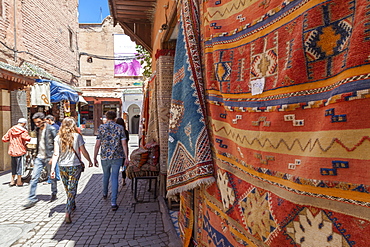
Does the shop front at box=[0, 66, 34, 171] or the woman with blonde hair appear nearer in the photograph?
the woman with blonde hair

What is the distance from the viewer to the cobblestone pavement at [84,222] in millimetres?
3375

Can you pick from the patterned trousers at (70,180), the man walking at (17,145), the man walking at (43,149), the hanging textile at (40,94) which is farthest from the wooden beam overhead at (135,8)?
the hanging textile at (40,94)

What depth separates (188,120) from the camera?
1683mm

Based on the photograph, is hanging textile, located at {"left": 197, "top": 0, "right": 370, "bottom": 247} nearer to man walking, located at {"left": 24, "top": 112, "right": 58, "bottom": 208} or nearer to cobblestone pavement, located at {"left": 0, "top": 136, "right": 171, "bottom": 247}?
cobblestone pavement, located at {"left": 0, "top": 136, "right": 171, "bottom": 247}

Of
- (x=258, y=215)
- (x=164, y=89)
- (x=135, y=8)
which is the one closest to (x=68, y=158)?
(x=164, y=89)

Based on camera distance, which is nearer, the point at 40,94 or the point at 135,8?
the point at 135,8

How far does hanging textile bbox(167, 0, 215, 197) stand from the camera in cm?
159

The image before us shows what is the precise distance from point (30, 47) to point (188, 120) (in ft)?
36.1

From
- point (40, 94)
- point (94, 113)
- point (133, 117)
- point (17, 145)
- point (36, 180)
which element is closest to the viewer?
point (36, 180)

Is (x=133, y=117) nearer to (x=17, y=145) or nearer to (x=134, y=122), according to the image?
(x=134, y=122)

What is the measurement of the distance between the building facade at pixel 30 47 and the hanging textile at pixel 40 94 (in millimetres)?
291

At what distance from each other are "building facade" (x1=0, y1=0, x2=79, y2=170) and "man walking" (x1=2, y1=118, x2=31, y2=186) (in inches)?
58.9

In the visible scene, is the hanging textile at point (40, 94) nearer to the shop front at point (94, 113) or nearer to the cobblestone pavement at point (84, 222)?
the cobblestone pavement at point (84, 222)

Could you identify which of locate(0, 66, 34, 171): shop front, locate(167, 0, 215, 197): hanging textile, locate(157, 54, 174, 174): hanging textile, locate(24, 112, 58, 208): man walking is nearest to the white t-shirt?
locate(24, 112, 58, 208): man walking
